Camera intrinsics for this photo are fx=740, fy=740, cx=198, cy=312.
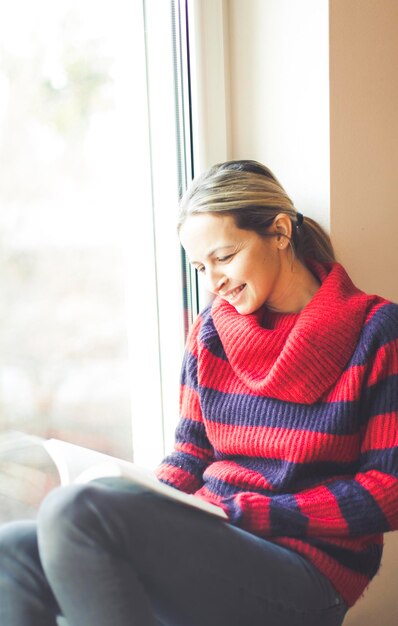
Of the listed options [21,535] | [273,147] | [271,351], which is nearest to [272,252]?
[271,351]

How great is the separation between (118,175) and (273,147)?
1.02ft

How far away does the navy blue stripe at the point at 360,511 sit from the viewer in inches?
43.3

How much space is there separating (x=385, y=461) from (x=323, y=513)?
0.40 ft

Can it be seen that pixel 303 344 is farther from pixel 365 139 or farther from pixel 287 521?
pixel 365 139

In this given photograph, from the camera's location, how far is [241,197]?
1.23m

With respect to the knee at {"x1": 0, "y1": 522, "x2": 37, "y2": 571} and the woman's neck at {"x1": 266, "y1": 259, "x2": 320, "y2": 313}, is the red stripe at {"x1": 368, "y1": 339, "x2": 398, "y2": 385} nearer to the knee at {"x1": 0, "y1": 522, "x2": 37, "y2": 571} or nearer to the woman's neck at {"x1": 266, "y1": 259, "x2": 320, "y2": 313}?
the woman's neck at {"x1": 266, "y1": 259, "x2": 320, "y2": 313}

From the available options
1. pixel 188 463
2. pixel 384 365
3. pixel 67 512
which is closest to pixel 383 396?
pixel 384 365

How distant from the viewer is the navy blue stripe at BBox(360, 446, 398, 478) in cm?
111

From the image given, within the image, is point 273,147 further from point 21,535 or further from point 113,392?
point 21,535

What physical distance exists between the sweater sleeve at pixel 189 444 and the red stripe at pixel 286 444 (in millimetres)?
63

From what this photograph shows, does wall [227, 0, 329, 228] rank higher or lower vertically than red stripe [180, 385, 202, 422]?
higher

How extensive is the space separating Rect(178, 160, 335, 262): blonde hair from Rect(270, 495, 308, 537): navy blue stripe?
45 cm

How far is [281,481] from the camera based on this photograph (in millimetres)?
1172

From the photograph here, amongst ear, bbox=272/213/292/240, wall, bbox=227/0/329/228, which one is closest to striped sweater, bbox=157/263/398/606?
ear, bbox=272/213/292/240
